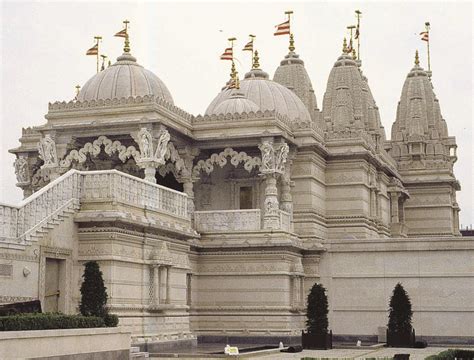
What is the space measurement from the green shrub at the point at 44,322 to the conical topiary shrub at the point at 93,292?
1655mm

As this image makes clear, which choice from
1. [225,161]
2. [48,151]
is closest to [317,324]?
[225,161]

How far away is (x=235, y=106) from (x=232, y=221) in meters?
4.71

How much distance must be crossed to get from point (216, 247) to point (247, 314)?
2.62 m

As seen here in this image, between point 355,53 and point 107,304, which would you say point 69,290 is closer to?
point 107,304

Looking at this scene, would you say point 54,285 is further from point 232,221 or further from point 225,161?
point 225,161

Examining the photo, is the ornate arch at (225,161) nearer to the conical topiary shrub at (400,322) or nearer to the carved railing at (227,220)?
the carved railing at (227,220)

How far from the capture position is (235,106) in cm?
3406

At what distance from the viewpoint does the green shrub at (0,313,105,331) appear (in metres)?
15.3

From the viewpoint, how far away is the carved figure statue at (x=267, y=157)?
3145cm

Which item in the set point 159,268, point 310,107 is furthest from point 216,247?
point 310,107

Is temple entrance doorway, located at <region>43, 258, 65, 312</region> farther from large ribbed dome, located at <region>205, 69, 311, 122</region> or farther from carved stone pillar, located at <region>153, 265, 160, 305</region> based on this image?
large ribbed dome, located at <region>205, 69, 311, 122</region>

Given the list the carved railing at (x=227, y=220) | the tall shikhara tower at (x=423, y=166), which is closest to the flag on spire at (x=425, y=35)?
the tall shikhara tower at (x=423, y=166)

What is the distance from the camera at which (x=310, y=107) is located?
1677 inches

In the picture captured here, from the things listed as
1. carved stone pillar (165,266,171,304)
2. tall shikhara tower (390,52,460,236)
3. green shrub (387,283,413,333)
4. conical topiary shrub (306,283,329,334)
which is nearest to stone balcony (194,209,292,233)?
conical topiary shrub (306,283,329,334)
